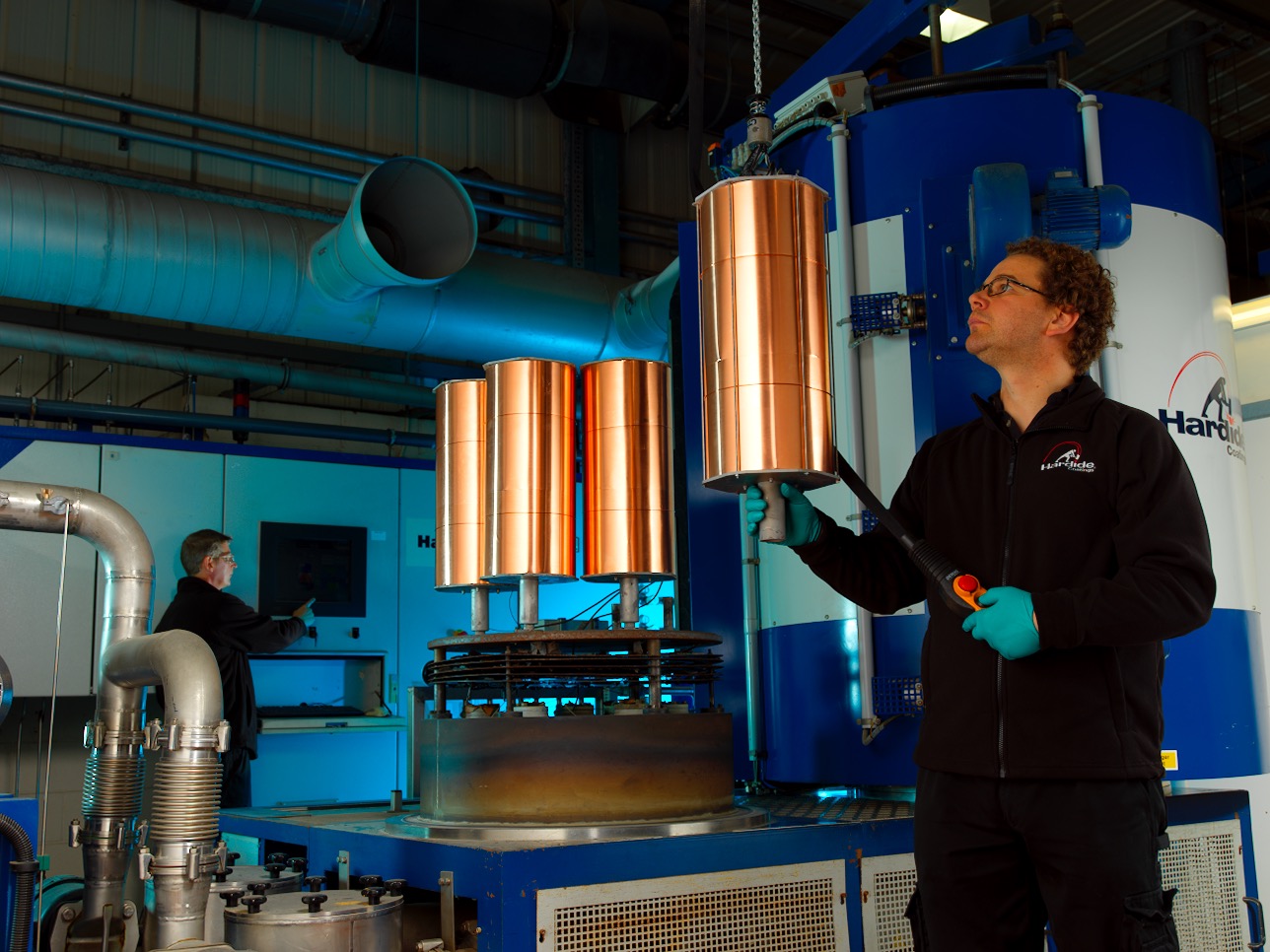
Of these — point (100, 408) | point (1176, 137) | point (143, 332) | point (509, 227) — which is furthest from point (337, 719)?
point (1176, 137)

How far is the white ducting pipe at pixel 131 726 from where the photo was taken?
8.28ft

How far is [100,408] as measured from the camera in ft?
22.2

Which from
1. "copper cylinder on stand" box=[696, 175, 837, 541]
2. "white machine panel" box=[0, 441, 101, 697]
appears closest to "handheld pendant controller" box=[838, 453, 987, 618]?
"copper cylinder on stand" box=[696, 175, 837, 541]

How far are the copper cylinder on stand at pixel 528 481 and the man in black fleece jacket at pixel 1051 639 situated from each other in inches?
46.0

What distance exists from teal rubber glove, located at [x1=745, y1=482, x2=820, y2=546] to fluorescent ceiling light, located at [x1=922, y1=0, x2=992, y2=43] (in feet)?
8.28

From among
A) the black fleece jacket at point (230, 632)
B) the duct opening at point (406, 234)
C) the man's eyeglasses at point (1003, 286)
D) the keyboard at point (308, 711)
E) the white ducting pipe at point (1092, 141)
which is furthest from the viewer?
the keyboard at point (308, 711)

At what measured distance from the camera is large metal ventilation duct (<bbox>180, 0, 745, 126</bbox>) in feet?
20.7

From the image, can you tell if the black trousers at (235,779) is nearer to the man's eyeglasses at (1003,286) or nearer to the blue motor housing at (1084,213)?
the blue motor housing at (1084,213)

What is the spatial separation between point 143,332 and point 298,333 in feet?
7.34

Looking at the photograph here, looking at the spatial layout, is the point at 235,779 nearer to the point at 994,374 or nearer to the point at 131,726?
the point at 131,726

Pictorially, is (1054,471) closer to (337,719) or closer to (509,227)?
(337,719)

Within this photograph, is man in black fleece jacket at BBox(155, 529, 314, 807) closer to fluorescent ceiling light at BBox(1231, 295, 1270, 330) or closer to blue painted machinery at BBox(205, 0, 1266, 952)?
blue painted machinery at BBox(205, 0, 1266, 952)

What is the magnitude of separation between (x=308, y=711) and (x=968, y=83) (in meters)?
4.25

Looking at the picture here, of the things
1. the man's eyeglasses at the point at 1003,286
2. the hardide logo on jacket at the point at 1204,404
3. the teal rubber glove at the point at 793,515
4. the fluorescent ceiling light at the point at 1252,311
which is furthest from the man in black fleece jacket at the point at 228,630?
the fluorescent ceiling light at the point at 1252,311
